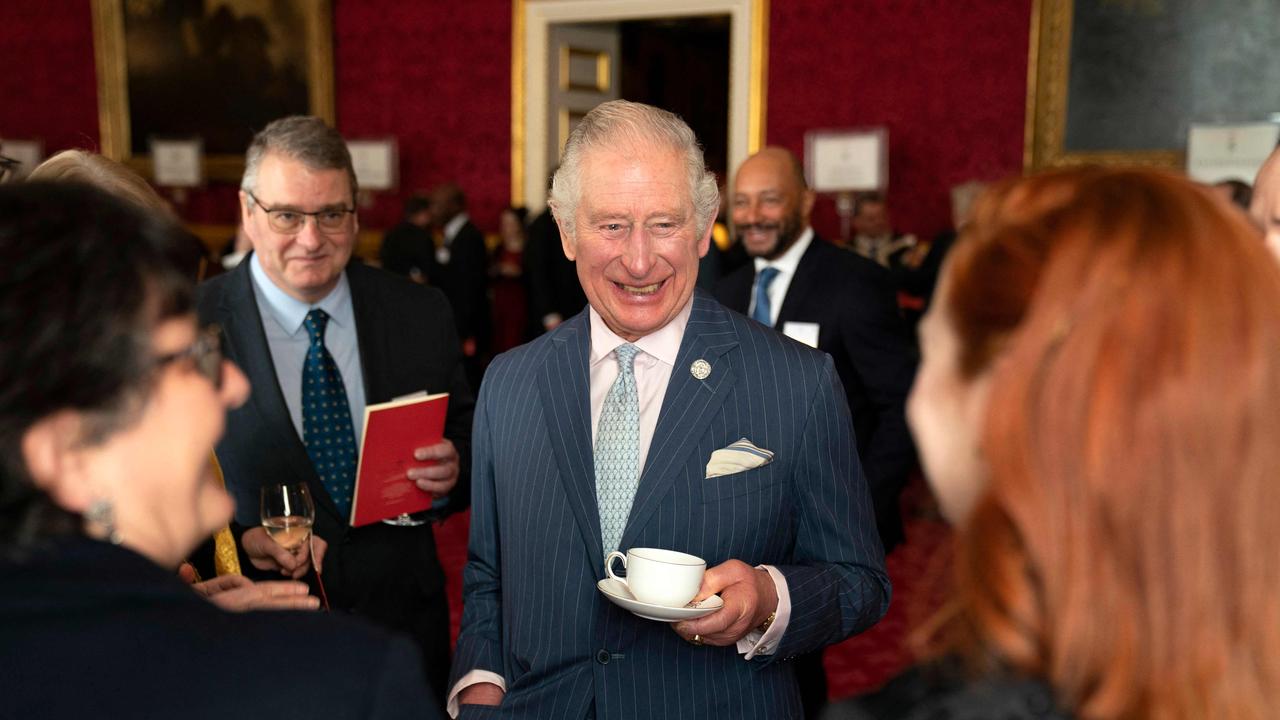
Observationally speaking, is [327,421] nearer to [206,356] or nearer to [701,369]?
[701,369]

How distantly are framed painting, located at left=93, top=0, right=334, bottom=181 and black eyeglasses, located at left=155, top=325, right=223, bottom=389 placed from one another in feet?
32.1

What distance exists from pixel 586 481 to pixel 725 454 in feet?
0.80

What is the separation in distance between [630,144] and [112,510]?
1175 mm

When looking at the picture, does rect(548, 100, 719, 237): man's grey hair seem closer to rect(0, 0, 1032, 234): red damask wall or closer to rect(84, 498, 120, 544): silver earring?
rect(84, 498, 120, 544): silver earring

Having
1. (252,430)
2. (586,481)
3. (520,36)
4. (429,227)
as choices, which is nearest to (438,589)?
(252,430)

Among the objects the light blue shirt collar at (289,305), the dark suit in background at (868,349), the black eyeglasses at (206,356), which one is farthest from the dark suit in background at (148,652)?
the dark suit in background at (868,349)

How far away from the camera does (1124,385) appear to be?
0.82m

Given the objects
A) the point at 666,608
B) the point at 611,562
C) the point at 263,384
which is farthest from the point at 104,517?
the point at 263,384

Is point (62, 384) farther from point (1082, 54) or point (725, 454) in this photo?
point (1082, 54)

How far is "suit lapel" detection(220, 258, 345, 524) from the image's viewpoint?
A: 2.39 meters

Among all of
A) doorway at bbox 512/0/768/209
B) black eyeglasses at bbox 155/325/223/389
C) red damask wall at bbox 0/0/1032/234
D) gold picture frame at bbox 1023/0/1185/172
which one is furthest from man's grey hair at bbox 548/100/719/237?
gold picture frame at bbox 1023/0/1185/172

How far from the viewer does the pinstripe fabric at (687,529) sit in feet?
6.08

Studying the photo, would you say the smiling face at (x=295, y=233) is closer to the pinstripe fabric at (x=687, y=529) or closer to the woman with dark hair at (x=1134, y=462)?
the pinstripe fabric at (x=687, y=529)

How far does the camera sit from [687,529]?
1863 mm
